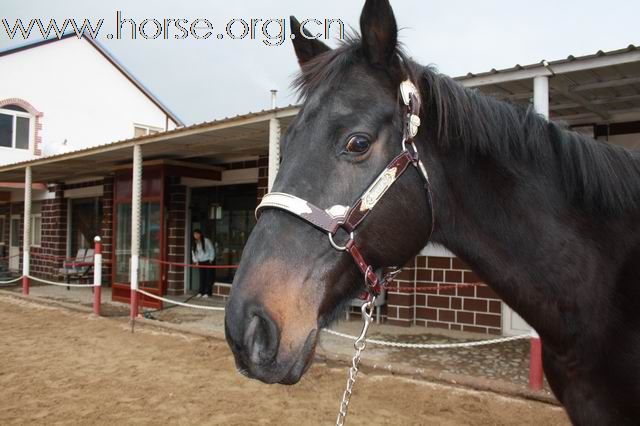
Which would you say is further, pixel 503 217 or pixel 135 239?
pixel 135 239

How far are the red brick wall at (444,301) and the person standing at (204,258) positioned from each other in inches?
172

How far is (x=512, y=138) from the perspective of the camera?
160cm

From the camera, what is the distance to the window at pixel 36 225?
15592mm

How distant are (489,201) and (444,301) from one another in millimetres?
6095

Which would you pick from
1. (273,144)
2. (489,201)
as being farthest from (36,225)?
(489,201)

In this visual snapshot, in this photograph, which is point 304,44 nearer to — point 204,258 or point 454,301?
point 454,301

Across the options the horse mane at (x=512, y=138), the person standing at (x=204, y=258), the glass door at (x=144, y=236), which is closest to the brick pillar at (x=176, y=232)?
the person standing at (x=204, y=258)

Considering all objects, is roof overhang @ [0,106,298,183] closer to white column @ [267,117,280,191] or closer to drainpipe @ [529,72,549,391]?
white column @ [267,117,280,191]

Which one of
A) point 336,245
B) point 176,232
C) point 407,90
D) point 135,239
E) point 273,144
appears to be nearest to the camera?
point 336,245

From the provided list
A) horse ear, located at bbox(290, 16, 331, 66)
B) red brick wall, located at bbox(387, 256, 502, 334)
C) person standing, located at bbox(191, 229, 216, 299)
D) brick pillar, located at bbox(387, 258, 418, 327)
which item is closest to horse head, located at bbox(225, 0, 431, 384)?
horse ear, located at bbox(290, 16, 331, 66)

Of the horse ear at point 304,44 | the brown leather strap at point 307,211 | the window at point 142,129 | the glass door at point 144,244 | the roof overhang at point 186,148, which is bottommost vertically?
the glass door at point 144,244

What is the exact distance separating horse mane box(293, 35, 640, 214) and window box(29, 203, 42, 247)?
16.8 m

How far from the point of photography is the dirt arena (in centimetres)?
388

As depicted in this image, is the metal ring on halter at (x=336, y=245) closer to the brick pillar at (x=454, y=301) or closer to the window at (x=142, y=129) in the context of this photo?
the brick pillar at (x=454, y=301)
